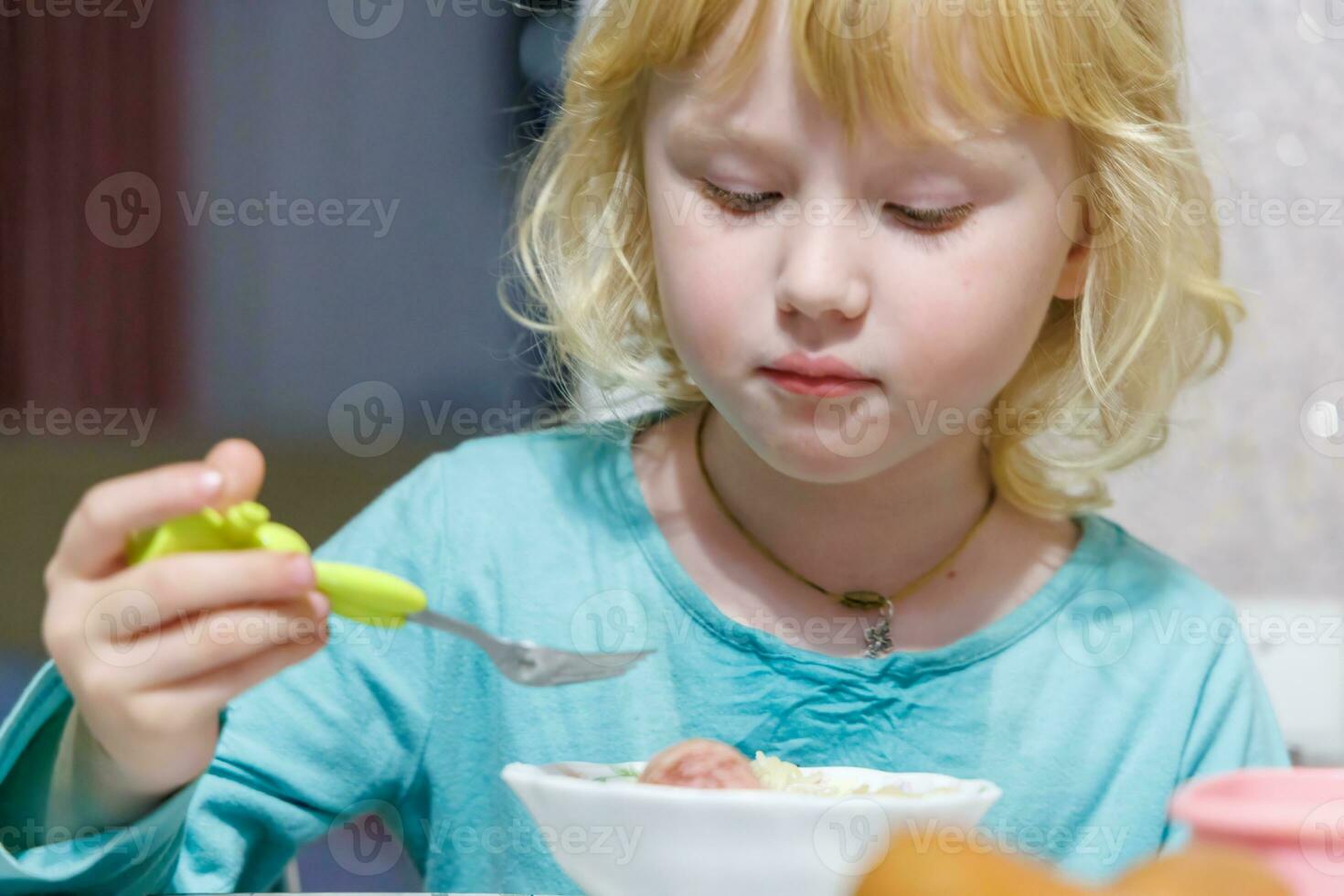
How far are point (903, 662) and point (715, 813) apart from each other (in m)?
0.43

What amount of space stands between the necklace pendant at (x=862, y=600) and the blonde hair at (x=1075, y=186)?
137mm

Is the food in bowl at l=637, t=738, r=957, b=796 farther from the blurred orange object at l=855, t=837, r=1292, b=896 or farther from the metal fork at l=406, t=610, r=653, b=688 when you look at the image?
the blurred orange object at l=855, t=837, r=1292, b=896

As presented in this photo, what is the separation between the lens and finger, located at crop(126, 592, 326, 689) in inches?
23.6

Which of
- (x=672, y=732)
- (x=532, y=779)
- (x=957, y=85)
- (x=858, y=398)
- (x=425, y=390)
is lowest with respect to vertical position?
(x=425, y=390)

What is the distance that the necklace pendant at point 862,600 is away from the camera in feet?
3.21

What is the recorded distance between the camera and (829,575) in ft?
3.25

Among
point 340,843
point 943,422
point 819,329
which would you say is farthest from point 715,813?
point 340,843

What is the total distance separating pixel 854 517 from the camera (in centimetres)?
100

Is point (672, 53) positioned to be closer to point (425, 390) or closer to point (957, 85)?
point (957, 85)

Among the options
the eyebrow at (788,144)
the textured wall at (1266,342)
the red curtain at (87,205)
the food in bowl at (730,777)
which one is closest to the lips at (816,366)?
the eyebrow at (788,144)

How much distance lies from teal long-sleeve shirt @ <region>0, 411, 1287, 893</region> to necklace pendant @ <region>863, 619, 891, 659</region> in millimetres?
15

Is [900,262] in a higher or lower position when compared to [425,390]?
higher

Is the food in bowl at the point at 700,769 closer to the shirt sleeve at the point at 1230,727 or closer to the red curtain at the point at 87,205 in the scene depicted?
the shirt sleeve at the point at 1230,727

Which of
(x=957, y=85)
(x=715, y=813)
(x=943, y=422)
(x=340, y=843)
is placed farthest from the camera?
(x=340, y=843)
